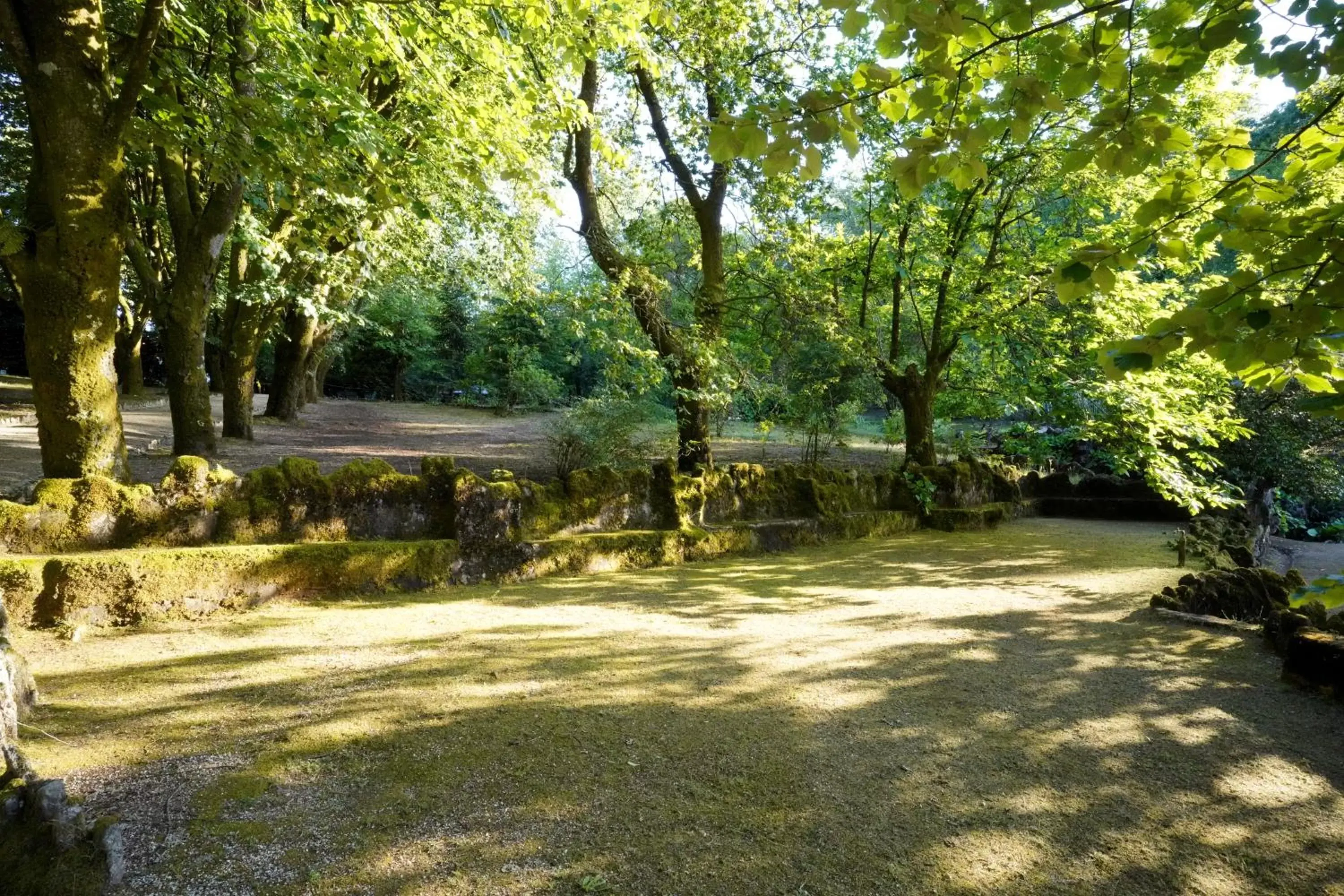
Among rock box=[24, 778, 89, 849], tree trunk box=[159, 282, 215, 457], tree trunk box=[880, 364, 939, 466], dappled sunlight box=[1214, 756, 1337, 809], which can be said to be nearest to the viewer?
rock box=[24, 778, 89, 849]

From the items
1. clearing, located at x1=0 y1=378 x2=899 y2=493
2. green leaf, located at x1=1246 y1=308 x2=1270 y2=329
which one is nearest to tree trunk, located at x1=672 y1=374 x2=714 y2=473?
clearing, located at x1=0 y1=378 x2=899 y2=493

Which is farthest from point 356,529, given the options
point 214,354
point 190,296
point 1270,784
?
point 214,354

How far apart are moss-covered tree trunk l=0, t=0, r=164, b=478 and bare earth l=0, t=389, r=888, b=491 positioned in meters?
1.83

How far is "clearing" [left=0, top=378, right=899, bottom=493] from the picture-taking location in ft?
27.2

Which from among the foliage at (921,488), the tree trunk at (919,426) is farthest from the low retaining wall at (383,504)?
the tree trunk at (919,426)

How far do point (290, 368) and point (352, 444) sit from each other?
4.83 meters

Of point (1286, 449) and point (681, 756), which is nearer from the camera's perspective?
point (681, 756)

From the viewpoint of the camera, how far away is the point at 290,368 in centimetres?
1494

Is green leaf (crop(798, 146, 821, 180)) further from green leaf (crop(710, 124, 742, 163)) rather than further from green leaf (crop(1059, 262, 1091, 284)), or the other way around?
green leaf (crop(1059, 262, 1091, 284))

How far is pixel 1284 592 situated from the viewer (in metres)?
5.16

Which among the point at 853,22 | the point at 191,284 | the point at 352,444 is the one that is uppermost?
the point at 191,284

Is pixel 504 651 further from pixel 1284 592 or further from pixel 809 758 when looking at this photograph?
pixel 1284 592

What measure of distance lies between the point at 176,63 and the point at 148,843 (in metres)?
6.32

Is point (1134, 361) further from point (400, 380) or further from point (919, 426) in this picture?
point (400, 380)
